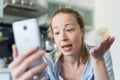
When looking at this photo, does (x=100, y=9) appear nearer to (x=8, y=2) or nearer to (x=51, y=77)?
(x=8, y=2)

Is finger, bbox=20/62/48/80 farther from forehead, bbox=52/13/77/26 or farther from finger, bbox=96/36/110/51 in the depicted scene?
forehead, bbox=52/13/77/26

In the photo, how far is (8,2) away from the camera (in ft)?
6.49

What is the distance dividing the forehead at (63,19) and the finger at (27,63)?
520 millimetres

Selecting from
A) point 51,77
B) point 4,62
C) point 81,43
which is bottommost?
point 4,62

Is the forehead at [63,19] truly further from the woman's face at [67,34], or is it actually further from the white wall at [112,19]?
the white wall at [112,19]

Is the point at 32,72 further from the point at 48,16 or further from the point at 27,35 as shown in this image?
the point at 48,16

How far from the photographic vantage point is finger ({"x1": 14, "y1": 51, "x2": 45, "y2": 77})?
476 millimetres

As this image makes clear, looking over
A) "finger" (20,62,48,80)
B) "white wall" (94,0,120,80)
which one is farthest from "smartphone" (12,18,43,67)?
"white wall" (94,0,120,80)

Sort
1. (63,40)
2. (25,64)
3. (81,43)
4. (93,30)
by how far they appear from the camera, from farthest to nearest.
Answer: (93,30) → (81,43) → (63,40) → (25,64)

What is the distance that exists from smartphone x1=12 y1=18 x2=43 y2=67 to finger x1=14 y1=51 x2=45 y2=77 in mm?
24

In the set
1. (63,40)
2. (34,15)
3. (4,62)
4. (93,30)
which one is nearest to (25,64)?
(63,40)

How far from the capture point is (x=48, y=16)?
2242 millimetres

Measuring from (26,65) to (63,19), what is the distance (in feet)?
1.79

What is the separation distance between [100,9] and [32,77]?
228 cm
